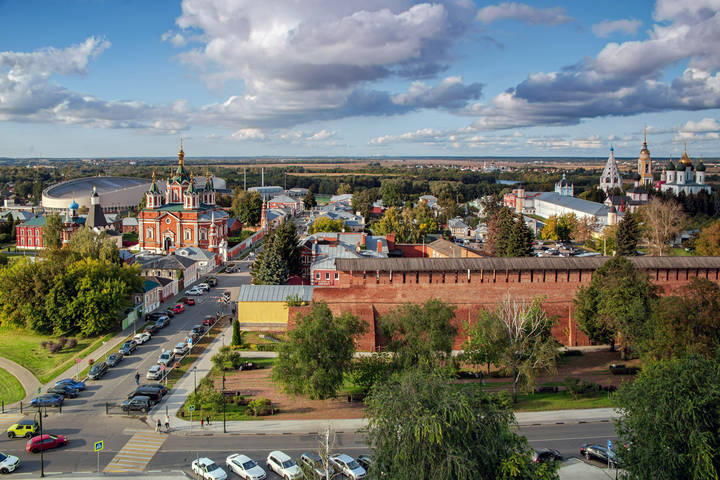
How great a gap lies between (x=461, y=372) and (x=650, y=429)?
10.6 meters

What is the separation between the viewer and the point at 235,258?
56344 mm

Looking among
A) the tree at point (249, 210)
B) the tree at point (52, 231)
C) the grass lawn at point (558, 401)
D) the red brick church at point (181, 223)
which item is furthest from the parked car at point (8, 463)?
the tree at point (249, 210)

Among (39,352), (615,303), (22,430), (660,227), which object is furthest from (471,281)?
(660,227)

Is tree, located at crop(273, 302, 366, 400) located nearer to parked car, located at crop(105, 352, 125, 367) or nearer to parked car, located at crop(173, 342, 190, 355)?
parked car, located at crop(173, 342, 190, 355)

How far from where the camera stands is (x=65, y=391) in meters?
23.1

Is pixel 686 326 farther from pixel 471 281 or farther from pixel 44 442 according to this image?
pixel 44 442

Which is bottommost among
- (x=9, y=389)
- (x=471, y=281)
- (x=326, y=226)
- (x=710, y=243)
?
(x=9, y=389)

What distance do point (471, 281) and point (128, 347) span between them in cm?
1753

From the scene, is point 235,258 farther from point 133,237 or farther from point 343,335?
point 343,335

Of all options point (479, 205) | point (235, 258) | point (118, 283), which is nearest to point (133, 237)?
point (235, 258)

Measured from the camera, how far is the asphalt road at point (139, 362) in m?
22.7

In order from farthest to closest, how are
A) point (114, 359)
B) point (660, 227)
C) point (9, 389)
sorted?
point (660, 227) → point (114, 359) → point (9, 389)

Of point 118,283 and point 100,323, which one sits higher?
point 118,283

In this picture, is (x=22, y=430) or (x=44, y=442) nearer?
(x=44, y=442)
